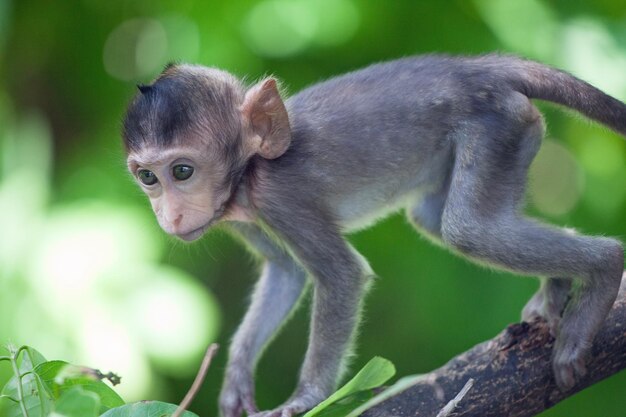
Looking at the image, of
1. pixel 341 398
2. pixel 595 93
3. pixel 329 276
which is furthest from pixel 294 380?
pixel 341 398

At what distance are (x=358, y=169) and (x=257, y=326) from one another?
983 millimetres

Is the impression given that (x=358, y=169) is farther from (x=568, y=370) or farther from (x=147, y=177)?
(x=568, y=370)

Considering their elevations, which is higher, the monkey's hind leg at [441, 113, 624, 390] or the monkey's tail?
the monkey's tail

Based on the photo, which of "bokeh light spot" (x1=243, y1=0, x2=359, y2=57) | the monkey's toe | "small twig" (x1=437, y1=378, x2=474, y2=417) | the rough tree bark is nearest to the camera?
"small twig" (x1=437, y1=378, x2=474, y2=417)

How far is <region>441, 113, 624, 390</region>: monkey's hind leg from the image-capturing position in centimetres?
434

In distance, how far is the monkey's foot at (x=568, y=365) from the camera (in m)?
4.23

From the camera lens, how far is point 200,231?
451cm

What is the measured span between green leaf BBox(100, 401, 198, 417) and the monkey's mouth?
139 centimetres

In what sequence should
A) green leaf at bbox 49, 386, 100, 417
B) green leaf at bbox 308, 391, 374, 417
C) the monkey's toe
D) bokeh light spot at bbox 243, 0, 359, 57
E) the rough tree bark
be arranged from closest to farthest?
green leaf at bbox 49, 386, 100, 417 → green leaf at bbox 308, 391, 374, 417 → the rough tree bark → the monkey's toe → bokeh light spot at bbox 243, 0, 359, 57

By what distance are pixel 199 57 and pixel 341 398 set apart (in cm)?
395

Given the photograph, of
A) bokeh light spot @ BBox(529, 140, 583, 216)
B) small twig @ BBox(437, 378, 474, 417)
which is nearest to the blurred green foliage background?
bokeh light spot @ BBox(529, 140, 583, 216)

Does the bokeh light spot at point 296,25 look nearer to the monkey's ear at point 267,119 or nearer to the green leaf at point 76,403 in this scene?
the monkey's ear at point 267,119

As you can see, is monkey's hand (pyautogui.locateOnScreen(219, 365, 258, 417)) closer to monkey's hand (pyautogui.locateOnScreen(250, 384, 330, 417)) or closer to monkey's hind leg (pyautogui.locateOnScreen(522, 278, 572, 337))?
monkey's hand (pyautogui.locateOnScreen(250, 384, 330, 417))

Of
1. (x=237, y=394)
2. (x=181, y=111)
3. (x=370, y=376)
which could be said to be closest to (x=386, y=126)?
(x=181, y=111)
